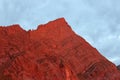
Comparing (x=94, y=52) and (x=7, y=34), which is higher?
(x=94, y=52)

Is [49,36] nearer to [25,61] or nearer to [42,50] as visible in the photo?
[42,50]

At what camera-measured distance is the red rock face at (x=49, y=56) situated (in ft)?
367

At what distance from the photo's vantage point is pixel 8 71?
352 feet

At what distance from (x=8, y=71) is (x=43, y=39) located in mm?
44877

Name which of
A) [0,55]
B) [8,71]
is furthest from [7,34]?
[8,71]

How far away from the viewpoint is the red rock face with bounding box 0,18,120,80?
11194cm

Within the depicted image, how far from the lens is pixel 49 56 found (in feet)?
429

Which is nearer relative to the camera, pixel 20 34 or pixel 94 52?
Result: pixel 20 34

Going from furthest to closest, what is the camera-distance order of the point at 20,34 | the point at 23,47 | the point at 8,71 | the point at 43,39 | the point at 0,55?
the point at 43,39 < the point at 20,34 < the point at 23,47 < the point at 0,55 < the point at 8,71

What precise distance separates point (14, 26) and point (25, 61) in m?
25.4

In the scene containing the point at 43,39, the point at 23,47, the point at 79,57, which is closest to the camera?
the point at 23,47

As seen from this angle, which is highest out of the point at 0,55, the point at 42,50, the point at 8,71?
the point at 42,50

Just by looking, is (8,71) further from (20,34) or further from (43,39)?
(43,39)

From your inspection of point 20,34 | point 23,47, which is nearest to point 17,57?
point 23,47
